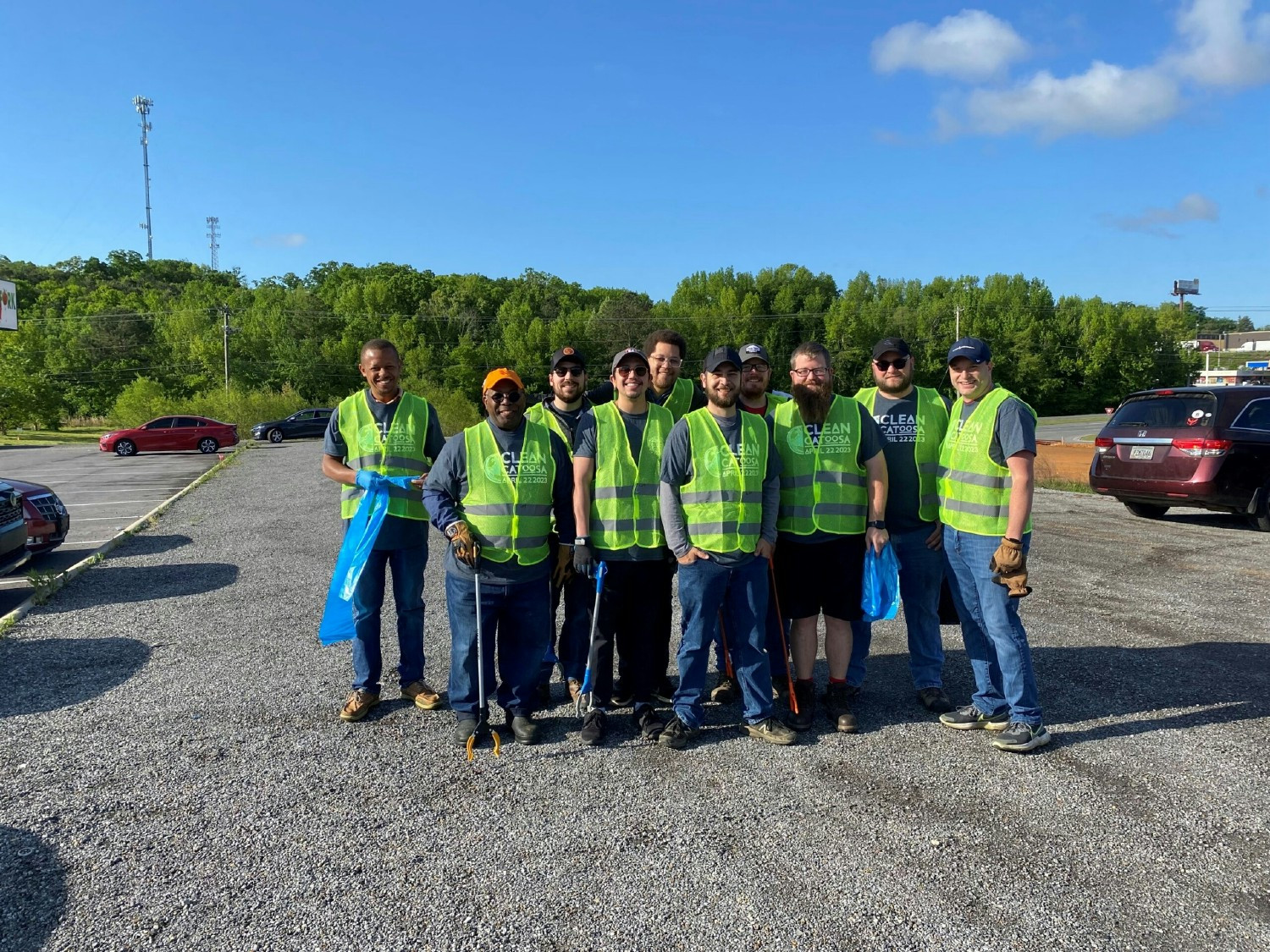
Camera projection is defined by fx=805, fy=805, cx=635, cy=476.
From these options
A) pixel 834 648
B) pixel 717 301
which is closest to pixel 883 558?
pixel 834 648

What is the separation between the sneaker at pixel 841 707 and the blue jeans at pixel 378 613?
237 cm

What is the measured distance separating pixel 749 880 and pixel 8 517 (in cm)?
791

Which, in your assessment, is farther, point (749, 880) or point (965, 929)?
point (749, 880)

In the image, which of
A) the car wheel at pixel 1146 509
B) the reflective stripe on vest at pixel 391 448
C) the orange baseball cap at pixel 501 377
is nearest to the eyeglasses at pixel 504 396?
the orange baseball cap at pixel 501 377

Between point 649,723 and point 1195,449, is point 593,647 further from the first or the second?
point 1195,449

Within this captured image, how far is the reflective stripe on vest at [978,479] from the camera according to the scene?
4121 mm

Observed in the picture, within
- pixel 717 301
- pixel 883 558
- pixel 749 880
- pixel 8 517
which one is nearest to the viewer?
pixel 749 880

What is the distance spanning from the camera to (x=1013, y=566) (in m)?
3.95

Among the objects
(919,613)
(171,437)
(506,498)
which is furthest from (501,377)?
(171,437)

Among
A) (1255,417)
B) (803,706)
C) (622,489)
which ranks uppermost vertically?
(1255,417)

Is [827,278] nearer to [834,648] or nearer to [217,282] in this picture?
[217,282]

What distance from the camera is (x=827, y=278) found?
87.1 m

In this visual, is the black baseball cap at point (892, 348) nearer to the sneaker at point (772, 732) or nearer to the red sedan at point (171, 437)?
the sneaker at point (772, 732)

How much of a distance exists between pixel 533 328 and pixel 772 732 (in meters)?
76.2
